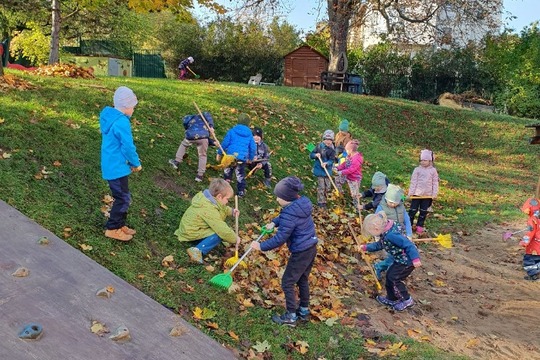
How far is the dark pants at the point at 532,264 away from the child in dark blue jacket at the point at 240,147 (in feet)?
15.2

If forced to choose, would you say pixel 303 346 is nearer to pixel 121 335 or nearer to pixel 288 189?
pixel 288 189

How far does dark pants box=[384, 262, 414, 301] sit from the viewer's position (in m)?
6.78

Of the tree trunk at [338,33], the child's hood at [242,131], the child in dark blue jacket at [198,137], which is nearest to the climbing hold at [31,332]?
the child in dark blue jacket at [198,137]

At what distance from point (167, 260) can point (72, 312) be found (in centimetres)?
168

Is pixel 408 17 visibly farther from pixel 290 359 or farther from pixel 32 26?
pixel 290 359

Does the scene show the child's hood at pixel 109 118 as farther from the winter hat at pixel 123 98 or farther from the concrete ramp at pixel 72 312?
the concrete ramp at pixel 72 312

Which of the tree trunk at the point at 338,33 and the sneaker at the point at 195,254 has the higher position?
the tree trunk at the point at 338,33

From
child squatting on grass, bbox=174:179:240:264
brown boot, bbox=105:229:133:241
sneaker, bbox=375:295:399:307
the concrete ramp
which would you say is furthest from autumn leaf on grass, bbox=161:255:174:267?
sneaker, bbox=375:295:399:307

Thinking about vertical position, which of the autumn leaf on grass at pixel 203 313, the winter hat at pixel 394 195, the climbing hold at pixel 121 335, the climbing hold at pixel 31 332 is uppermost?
the winter hat at pixel 394 195

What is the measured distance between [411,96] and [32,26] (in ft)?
68.7

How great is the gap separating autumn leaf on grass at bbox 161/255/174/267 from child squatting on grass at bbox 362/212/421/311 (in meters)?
2.30

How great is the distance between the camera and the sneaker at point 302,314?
19.4 ft

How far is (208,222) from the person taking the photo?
21.4 feet

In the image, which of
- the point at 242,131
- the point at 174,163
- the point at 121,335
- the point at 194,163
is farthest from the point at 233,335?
the point at 194,163
